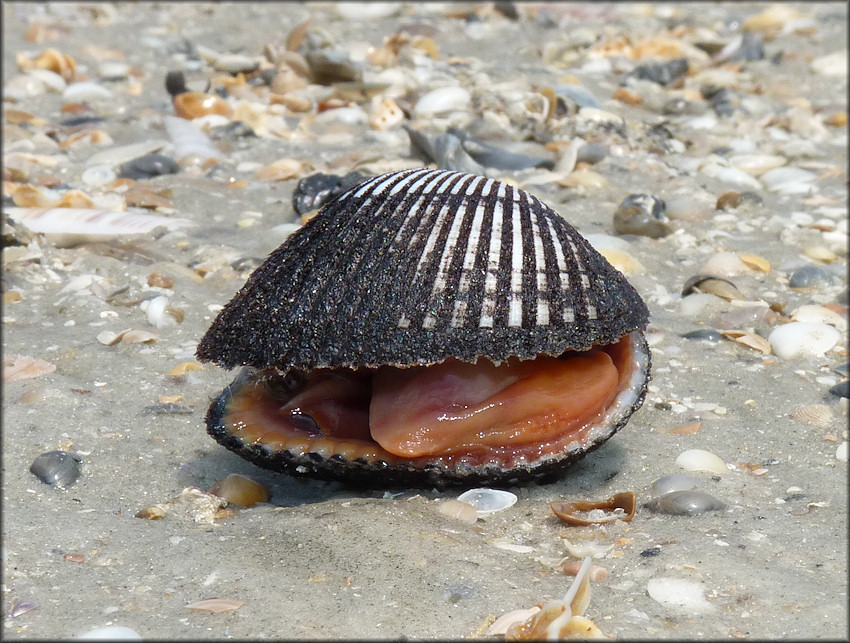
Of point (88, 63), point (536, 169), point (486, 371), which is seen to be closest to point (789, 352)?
point (486, 371)

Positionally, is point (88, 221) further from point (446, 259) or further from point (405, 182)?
point (446, 259)

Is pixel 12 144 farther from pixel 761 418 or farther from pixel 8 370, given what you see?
pixel 761 418

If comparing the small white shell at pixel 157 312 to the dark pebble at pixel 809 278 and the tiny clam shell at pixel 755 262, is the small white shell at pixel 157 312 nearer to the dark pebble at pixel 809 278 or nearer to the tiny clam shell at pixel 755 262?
the tiny clam shell at pixel 755 262

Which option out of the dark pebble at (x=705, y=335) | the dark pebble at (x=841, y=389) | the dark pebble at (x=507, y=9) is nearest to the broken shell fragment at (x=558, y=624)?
the dark pebble at (x=841, y=389)

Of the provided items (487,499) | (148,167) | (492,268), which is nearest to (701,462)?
(487,499)

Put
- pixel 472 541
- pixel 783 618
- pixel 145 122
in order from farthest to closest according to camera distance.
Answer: pixel 145 122
pixel 472 541
pixel 783 618
